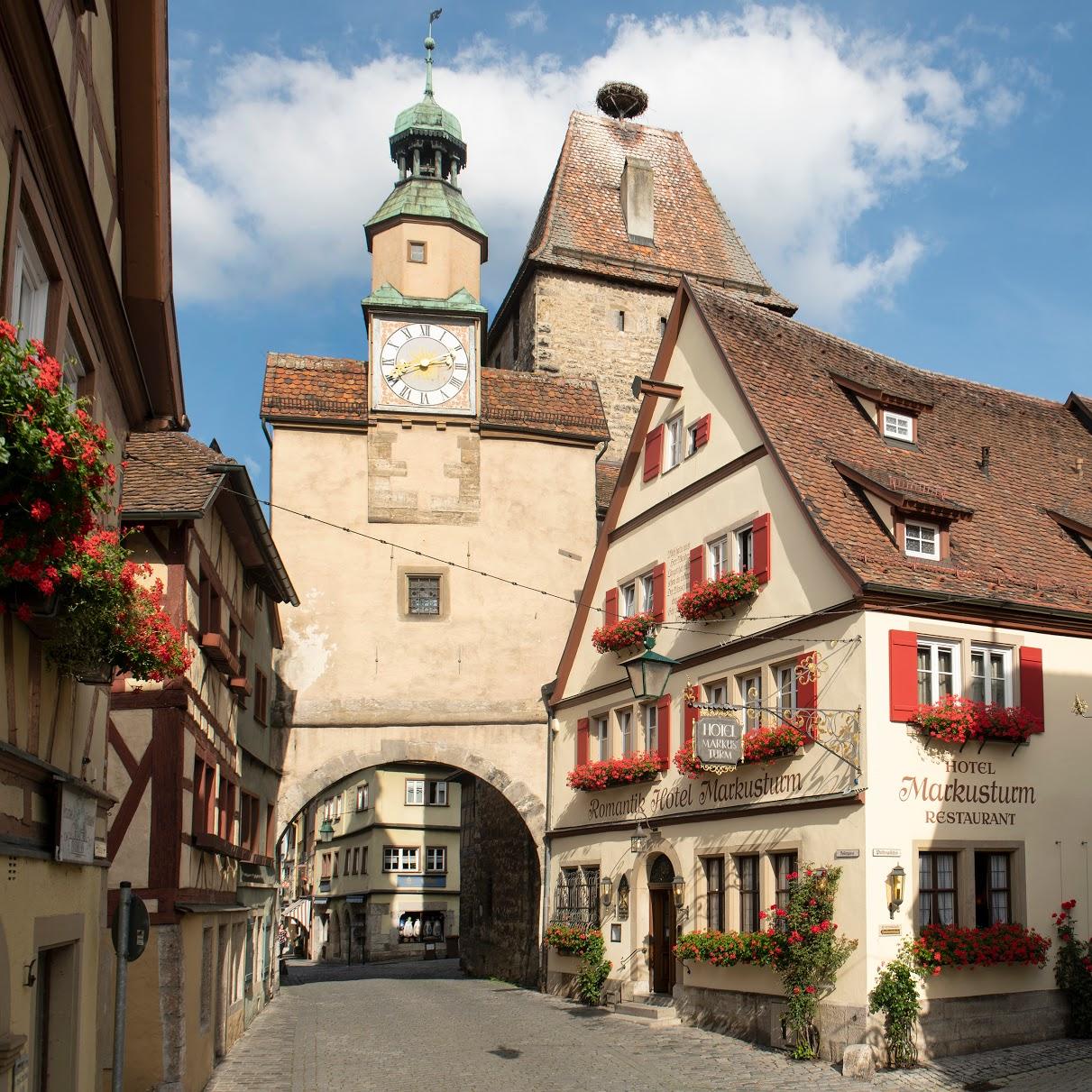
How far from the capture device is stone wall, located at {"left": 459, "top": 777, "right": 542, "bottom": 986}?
2545 centimetres

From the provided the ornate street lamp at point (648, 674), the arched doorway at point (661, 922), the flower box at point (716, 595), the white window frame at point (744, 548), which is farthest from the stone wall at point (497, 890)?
the white window frame at point (744, 548)

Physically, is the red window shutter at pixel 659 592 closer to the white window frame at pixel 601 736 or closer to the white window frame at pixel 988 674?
the white window frame at pixel 601 736

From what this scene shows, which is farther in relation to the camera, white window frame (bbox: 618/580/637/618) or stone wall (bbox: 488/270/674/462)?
stone wall (bbox: 488/270/674/462)

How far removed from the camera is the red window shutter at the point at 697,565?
18953mm

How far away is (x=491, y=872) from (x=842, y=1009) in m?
15.3

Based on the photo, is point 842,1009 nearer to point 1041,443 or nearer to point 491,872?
point 1041,443

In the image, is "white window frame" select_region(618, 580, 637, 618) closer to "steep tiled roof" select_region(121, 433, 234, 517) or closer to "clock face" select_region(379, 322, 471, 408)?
"clock face" select_region(379, 322, 471, 408)

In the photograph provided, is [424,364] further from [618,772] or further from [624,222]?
[624,222]

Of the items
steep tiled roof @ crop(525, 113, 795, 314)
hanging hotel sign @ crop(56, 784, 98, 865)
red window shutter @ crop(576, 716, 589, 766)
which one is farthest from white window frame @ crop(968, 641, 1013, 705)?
Result: steep tiled roof @ crop(525, 113, 795, 314)

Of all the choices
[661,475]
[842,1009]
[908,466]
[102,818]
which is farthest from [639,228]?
[102,818]

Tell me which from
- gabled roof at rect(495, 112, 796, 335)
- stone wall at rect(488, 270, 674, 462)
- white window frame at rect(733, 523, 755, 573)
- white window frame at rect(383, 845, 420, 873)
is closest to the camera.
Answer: white window frame at rect(733, 523, 755, 573)

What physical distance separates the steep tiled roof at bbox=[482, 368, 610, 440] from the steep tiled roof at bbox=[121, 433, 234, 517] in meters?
10.9

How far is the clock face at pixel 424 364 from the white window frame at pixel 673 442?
552 centimetres

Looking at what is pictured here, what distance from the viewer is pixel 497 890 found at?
28500mm
